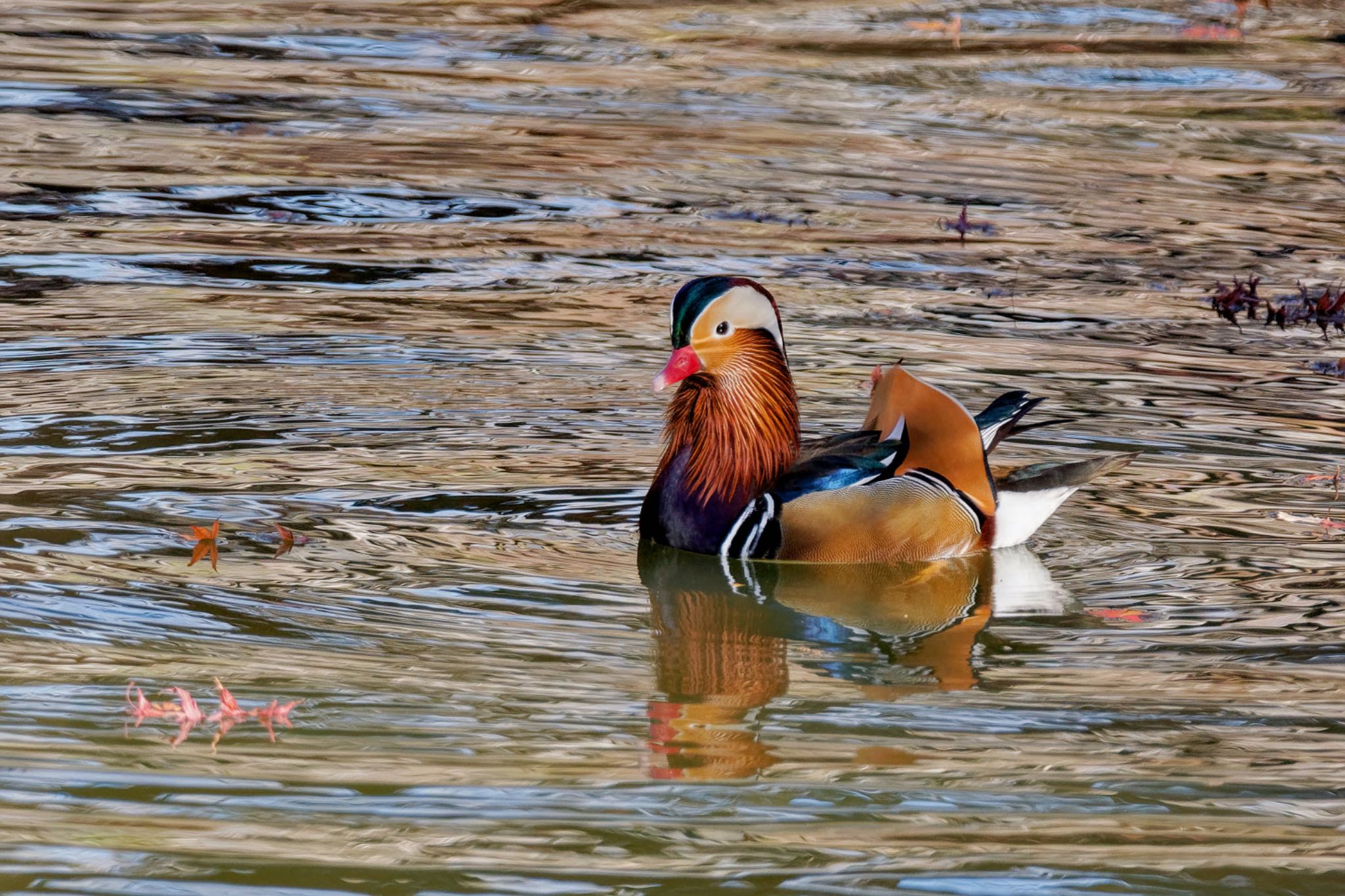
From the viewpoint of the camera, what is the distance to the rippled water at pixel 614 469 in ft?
16.3

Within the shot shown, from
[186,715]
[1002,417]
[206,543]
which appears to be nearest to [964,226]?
[1002,417]

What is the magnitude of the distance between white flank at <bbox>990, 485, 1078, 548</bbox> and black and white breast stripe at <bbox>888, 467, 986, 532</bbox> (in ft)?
0.29

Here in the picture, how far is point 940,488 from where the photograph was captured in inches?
308

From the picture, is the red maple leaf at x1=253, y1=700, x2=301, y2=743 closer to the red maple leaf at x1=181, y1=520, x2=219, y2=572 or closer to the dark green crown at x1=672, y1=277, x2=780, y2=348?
the red maple leaf at x1=181, y1=520, x2=219, y2=572

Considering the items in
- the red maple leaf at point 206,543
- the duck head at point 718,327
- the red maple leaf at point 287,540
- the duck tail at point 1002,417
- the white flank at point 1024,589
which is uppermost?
the duck head at point 718,327

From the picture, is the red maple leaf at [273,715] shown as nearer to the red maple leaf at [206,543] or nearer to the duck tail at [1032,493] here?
the red maple leaf at [206,543]

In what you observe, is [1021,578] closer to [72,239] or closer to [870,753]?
[870,753]

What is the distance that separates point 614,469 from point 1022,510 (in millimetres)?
1793

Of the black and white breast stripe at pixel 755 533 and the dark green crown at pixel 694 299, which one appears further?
the black and white breast stripe at pixel 755 533

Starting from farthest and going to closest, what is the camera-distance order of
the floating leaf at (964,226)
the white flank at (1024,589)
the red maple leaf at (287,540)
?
1. the floating leaf at (964,226)
2. the red maple leaf at (287,540)
3. the white flank at (1024,589)

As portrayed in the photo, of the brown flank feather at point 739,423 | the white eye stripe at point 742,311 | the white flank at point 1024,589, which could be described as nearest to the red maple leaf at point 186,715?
the brown flank feather at point 739,423

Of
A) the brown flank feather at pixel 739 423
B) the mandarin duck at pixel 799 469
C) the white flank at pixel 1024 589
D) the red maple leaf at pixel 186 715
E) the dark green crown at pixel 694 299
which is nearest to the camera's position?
the red maple leaf at pixel 186 715

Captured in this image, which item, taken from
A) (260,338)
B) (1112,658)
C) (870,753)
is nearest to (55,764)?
(870,753)

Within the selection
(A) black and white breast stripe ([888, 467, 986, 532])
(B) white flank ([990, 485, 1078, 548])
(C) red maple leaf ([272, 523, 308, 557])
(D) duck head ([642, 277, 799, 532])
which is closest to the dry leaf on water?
(C) red maple leaf ([272, 523, 308, 557])
